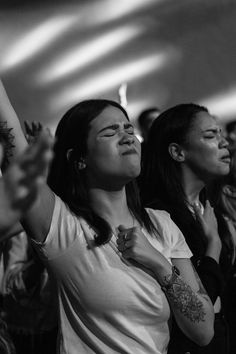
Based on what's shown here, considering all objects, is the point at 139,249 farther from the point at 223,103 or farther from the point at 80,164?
the point at 223,103

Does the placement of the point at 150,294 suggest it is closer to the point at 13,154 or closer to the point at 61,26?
the point at 13,154

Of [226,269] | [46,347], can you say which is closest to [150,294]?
[226,269]

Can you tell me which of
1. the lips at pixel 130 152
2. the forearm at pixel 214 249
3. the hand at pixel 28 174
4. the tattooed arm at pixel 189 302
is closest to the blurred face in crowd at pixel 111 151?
the lips at pixel 130 152

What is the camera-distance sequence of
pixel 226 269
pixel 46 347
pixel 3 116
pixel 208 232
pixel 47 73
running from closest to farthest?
pixel 3 116 → pixel 208 232 → pixel 226 269 → pixel 46 347 → pixel 47 73

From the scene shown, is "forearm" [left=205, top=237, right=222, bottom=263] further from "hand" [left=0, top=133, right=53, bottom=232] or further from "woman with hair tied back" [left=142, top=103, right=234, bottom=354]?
"hand" [left=0, top=133, right=53, bottom=232]

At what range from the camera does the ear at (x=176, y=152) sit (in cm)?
222

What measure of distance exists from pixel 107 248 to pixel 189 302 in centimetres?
20

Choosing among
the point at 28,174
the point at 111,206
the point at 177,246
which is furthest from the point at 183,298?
the point at 28,174

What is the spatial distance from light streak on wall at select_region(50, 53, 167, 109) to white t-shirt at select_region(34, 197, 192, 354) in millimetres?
2870

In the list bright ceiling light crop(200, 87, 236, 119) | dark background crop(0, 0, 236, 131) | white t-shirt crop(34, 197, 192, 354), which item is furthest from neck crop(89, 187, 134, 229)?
bright ceiling light crop(200, 87, 236, 119)

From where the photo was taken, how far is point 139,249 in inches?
62.3

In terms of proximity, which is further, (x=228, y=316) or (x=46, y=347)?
(x=46, y=347)

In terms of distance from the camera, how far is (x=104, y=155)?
5.54 ft

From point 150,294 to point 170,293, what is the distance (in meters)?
0.05
